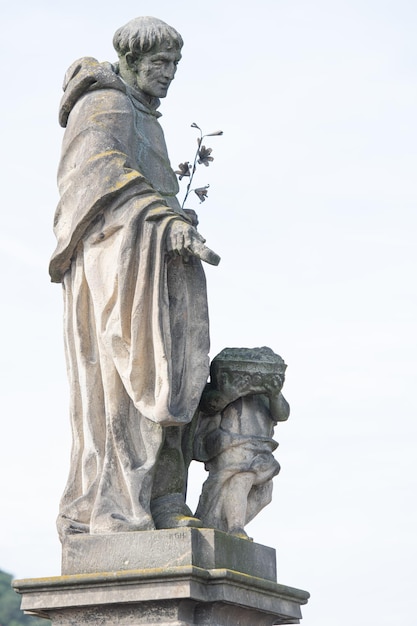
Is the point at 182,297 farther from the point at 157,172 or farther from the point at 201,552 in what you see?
the point at 201,552

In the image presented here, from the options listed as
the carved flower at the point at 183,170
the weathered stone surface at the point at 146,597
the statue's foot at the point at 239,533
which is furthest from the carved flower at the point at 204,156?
the weathered stone surface at the point at 146,597

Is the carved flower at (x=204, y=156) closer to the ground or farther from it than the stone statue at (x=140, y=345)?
farther from it

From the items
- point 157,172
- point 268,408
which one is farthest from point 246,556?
point 157,172

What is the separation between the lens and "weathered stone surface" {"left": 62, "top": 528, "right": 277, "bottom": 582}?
10719 mm

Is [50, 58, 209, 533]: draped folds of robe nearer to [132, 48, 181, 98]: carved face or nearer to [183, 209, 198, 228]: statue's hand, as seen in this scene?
[132, 48, 181, 98]: carved face

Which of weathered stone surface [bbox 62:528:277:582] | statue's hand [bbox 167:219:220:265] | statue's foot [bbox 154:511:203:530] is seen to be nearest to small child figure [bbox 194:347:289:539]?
statue's foot [bbox 154:511:203:530]

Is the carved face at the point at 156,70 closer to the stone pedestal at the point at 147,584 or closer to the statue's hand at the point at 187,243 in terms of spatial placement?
the statue's hand at the point at 187,243

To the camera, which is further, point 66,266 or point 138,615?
point 66,266

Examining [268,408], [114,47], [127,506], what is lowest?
[127,506]

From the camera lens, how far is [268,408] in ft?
39.3

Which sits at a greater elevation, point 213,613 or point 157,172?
point 157,172

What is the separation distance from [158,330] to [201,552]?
5.35 feet

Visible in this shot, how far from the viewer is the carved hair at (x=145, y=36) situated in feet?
39.2

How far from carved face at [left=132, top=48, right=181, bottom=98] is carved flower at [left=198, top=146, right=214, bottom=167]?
2.04 ft
